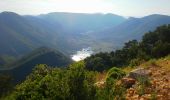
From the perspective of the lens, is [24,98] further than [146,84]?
No

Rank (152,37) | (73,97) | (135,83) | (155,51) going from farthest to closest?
1. (152,37)
2. (155,51)
3. (135,83)
4. (73,97)

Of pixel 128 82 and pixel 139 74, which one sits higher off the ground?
pixel 139 74

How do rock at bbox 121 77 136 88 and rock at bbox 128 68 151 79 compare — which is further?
rock at bbox 128 68 151 79

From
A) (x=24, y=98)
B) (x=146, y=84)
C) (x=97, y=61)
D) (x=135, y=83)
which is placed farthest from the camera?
(x=97, y=61)

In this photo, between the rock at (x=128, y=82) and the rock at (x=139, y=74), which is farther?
the rock at (x=139, y=74)

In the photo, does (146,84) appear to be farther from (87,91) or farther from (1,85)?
(1,85)

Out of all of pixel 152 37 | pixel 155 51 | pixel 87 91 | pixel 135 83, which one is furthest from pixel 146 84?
pixel 152 37

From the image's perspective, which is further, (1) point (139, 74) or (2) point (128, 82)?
(1) point (139, 74)

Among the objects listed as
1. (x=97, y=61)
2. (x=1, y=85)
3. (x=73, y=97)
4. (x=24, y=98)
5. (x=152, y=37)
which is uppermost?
(x=73, y=97)

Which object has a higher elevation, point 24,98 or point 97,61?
point 24,98

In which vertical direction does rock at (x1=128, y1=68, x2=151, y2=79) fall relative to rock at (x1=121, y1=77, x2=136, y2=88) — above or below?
above

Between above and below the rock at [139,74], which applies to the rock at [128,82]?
below
